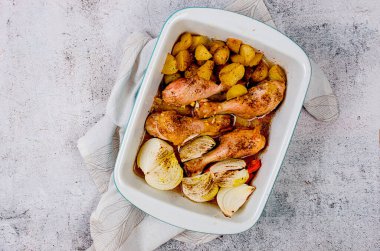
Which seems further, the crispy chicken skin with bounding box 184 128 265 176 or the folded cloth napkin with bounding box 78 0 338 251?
the folded cloth napkin with bounding box 78 0 338 251

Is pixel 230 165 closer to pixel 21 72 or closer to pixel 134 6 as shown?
pixel 134 6

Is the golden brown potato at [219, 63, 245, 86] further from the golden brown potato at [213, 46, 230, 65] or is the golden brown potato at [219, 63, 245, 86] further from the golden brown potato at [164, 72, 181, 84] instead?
the golden brown potato at [164, 72, 181, 84]

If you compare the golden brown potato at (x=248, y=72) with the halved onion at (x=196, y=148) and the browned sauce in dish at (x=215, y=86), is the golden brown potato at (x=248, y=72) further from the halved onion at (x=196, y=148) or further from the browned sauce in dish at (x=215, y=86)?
the halved onion at (x=196, y=148)

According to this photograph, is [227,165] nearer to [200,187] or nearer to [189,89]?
[200,187]

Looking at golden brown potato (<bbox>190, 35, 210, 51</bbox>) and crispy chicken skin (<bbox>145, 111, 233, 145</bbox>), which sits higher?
golden brown potato (<bbox>190, 35, 210, 51</bbox>)

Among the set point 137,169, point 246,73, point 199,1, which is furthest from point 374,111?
point 137,169

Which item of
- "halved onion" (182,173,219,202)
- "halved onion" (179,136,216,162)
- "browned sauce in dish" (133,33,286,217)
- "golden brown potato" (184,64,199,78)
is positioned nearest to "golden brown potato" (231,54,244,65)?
"browned sauce in dish" (133,33,286,217)

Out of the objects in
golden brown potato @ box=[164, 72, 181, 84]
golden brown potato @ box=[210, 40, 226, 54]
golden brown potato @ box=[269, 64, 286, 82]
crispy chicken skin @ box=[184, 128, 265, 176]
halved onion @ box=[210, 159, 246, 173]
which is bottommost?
halved onion @ box=[210, 159, 246, 173]
